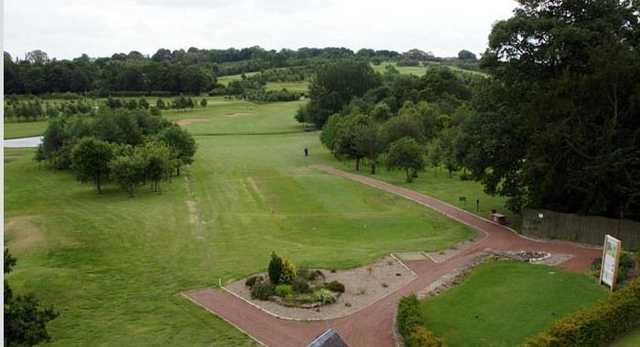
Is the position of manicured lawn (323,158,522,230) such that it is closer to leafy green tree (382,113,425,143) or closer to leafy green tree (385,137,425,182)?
leafy green tree (385,137,425,182)

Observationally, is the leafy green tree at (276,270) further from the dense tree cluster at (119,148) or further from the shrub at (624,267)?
the dense tree cluster at (119,148)

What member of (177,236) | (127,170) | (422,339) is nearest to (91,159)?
(127,170)

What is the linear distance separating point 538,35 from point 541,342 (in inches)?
914

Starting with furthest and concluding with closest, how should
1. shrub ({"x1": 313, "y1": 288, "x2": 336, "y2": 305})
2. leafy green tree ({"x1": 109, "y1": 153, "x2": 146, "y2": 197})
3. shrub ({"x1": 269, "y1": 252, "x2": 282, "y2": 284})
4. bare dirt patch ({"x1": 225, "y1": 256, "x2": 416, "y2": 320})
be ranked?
1. leafy green tree ({"x1": 109, "y1": 153, "x2": 146, "y2": 197})
2. shrub ({"x1": 269, "y1": 252, "x2": 282, "y2": 284})
3. shrub ({"x1": 313, "y1": 288, "x2": 336, "y2": 305})
4. bare dirt patch ({"x1": 225, "y1": 256, "x2": 416, "y2": 320})

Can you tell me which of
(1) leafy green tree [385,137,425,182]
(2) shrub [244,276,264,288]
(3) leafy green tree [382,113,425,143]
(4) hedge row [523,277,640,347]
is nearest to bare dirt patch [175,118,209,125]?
(3) leafy green tree [382,113,425,143]

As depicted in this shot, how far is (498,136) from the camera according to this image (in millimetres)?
35375

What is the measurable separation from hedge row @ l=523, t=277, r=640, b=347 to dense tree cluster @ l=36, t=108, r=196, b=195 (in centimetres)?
3899

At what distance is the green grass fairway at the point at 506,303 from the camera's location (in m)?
19.7

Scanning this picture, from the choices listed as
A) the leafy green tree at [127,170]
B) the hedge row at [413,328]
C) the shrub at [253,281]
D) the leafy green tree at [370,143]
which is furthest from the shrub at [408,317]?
the leafy green tree at [370,143]

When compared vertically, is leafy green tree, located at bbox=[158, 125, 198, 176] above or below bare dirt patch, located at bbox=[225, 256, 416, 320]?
above

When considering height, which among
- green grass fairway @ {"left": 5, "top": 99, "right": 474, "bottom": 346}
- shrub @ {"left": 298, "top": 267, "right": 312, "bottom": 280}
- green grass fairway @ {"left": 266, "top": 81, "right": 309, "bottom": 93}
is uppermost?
green grass fairway @ {"left": 266, "top": 81, "right": 309, "bottom": 93}

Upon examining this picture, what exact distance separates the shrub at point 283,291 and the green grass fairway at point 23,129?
77.3m

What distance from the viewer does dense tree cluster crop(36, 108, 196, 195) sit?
48750 millimetres

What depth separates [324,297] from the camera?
2348cm
